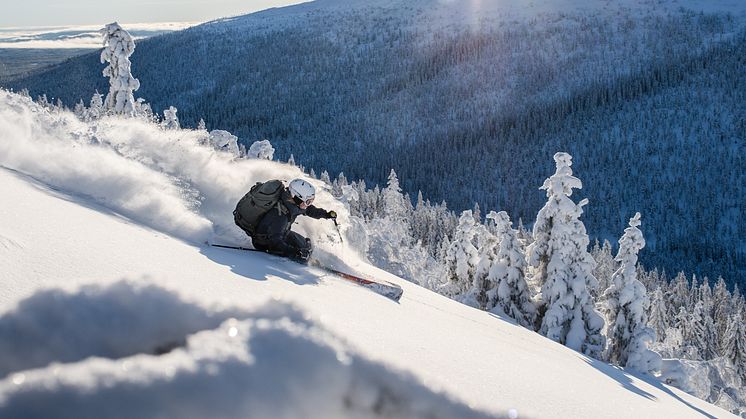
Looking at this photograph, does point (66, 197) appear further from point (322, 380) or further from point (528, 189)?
point (528, 189)

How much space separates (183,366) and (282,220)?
227 inches

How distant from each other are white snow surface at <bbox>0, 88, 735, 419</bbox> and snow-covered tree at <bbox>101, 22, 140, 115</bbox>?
122 ft

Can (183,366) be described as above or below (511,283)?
above

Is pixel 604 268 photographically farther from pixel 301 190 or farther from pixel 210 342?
pixel 210 342

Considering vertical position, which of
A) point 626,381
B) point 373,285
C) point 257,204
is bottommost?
point 626,381

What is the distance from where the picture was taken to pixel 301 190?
888cm

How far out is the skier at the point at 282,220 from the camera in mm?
8891

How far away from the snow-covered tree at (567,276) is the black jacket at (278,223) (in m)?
17.4

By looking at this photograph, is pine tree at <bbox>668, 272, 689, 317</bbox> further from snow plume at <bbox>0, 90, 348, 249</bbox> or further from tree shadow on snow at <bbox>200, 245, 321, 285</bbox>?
tree shadow on snow at <bbox>200, 245, 321, 285</bbox>

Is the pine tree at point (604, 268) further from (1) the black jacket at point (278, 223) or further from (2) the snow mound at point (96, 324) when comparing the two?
(2) the snow mound at point (96, 324)

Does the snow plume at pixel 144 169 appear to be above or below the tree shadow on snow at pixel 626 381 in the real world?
above

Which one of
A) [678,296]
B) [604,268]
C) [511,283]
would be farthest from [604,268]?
[511,283]

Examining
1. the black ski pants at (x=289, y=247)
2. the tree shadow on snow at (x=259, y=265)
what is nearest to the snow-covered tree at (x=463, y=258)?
A: the black ski pants at (x=289, y=247)

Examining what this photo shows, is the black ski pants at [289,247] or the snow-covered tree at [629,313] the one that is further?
the snow-covered tree at [629,313]
